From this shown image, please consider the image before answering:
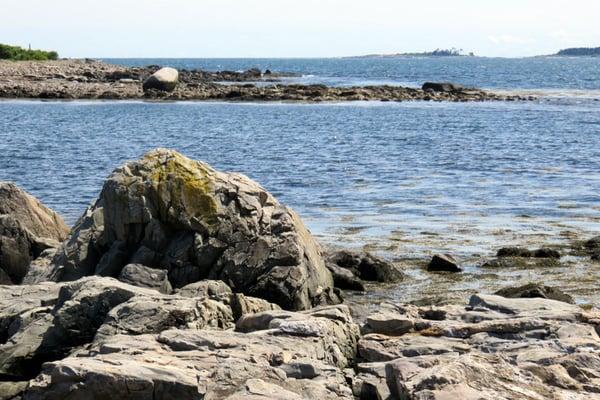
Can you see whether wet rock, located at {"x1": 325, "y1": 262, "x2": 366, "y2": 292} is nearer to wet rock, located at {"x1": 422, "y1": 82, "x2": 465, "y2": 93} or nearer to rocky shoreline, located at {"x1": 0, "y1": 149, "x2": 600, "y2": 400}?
rocky shoreline, located at {"x1": 0, "y1": 149, "x2": 600, "y2": 400}

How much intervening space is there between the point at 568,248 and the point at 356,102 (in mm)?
57528

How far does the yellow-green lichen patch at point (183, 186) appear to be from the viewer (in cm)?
1586

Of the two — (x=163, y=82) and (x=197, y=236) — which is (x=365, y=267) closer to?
(x=197, y=236)

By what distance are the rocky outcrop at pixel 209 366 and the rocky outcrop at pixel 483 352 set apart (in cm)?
51

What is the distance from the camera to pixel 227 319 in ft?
38.9

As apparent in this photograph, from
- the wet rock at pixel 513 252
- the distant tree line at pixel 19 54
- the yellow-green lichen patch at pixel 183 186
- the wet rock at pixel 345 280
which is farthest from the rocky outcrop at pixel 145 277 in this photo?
the distant tree line at pixel 19 54

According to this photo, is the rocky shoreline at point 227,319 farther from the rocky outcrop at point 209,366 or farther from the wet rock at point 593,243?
the wet rock at point 593,243

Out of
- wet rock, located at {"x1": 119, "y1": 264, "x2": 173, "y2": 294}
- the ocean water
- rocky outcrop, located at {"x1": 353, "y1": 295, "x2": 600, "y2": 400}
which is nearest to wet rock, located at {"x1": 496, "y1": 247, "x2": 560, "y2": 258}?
the ocean water

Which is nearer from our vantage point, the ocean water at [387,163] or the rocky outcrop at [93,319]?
the rocky outcrop at [93,319]

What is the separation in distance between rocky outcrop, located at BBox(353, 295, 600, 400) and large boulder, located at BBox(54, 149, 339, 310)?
259 centimetres

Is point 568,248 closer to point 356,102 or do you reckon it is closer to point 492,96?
point 356,102

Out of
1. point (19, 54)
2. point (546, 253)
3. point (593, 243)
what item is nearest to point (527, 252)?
point (546, 253)

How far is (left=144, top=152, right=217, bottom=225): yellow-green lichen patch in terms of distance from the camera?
52.0ft

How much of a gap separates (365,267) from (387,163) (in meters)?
20.6
